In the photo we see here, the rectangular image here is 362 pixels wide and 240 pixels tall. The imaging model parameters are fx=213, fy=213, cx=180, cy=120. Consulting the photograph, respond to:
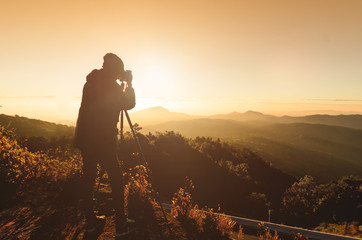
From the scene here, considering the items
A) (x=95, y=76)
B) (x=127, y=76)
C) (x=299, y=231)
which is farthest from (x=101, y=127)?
(x=299, y=231)

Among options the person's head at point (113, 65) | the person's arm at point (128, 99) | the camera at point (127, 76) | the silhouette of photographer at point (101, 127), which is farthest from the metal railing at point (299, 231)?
the person's head at point (113, 65)

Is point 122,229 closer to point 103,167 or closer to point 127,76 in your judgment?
point 103,167

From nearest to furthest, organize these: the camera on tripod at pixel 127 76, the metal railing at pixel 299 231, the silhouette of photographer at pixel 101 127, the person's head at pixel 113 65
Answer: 1. the silhouette of photographer at pixel 101 127
2. the person's head at pixel 113 65
3. the camera on tripod at pixel 127 76
4. the metal railing at pixel 299 231

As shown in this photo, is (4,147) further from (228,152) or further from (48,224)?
(228,152)

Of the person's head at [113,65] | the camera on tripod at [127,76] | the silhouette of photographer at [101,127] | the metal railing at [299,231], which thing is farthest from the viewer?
the metal railing at [299,231]

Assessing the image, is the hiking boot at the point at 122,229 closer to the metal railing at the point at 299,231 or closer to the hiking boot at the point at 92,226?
the hiking boot at the point at 92,226

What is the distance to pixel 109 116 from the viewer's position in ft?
10.7

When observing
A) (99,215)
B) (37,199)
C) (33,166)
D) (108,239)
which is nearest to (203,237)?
(108,239)

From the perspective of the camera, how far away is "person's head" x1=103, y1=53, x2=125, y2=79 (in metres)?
3.35

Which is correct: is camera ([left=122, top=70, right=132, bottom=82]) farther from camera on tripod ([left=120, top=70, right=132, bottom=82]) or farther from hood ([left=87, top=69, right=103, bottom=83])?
hood ([left=87, top=69, right=103, bottom=83])

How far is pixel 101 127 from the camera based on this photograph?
10.5ft

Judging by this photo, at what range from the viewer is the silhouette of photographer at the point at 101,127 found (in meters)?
3.18

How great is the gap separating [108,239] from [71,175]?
9.95 feet

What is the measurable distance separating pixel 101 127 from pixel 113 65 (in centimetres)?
100
